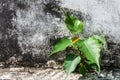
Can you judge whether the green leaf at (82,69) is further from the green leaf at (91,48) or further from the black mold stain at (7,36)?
the black mold stain at (7,36)

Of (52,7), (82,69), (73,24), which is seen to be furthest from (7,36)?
(82,69)

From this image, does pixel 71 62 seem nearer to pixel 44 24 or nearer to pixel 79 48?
Answer: pixel 79 48

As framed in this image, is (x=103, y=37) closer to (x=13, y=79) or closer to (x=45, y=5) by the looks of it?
(x=45, y=5)

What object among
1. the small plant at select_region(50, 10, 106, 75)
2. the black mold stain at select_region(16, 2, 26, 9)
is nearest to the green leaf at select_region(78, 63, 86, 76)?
the small plant at select_region(50, 10, 106, 75)

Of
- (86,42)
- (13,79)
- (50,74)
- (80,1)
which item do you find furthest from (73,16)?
(13,79)

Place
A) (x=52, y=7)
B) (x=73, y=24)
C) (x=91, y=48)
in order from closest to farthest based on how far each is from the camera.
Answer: (x=91, y=48), (x=73, y=24), (x=52, y=7)

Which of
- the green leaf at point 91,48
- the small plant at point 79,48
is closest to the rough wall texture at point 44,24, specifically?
the small plant at point 79,48
